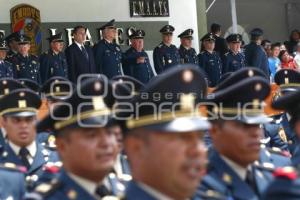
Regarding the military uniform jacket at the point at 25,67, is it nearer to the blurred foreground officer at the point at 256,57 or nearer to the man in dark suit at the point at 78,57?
the man in dark suit at the point at 78,57

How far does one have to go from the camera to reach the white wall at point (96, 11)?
12055 millimetres

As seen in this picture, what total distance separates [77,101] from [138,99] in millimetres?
438

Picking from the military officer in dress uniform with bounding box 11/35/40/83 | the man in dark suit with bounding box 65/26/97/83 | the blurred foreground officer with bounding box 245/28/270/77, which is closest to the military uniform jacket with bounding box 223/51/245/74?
the blurred foreground officer with bounding box 245/28/270/77

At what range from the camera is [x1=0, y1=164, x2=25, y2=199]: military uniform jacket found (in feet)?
12.2

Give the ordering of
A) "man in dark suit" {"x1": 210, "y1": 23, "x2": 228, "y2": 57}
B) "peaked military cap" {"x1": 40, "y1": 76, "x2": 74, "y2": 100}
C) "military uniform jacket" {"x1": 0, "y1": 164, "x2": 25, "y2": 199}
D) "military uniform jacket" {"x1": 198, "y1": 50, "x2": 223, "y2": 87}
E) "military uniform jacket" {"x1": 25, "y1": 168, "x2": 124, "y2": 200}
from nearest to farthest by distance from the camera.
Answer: "military uniform jacket" {"x1": 25, "y1": 168, "x2": 124, "y2": 200} < "military uniform jacket" {"x1": 0, "y1": 164, "x2": 25, "y2": 199} < "peaked military cap" {"x1": 40, "y1": 76, "x2": 74, "y2": 100} < "military uniform jacket" {"x1": 198, "y1": 50, "x2": 223, "y2": 87} < "man in dark suit" {"x1": 210, "y1": 23, "x2": 228, "y2": 57}

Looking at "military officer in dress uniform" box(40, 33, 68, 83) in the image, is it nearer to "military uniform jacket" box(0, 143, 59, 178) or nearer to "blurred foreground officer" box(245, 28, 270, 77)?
"blurred foreground officer" box(245, 28, 270, 77)

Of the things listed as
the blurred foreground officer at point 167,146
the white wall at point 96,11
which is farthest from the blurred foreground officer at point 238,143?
the white wall at point 96,11

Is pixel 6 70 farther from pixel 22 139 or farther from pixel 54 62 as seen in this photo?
pixel 22 139

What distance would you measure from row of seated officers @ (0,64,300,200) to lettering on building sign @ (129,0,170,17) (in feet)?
29.7

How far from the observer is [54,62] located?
10484 mm

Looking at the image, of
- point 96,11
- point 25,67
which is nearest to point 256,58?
point 96,11

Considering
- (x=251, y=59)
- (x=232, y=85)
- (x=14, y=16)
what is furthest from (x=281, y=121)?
(x=14, y=16)

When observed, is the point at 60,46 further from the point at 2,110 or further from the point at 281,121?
the point at 2,110

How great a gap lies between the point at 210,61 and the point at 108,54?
217 cm
